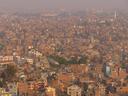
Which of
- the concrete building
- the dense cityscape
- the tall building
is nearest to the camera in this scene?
the concrete building

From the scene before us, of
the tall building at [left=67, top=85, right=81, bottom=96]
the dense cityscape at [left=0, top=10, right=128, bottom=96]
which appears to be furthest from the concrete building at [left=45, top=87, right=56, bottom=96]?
the tall building at [left=67, top=85, right=81, bottom=96]

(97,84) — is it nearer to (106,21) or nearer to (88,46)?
(88,46)

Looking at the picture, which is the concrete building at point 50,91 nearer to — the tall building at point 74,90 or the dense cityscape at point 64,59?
the dense cityscape at point 64,59

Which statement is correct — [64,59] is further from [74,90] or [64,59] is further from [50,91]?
[50,91]

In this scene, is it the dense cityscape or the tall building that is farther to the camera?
the dense cityscape

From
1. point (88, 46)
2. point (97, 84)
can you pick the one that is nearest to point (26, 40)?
point (88, 46)

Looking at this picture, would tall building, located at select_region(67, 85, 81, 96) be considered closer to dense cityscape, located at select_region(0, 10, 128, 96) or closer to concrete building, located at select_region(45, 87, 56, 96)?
dense cityscape, located at select_region(0, 10, 128, 96)

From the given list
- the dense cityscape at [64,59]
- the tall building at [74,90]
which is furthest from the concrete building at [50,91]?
the tall building at [74,90]

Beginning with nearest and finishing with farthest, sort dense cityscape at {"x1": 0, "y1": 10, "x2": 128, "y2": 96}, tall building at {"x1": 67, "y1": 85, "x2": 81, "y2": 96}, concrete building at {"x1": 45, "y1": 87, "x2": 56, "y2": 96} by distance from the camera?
concrete building at {"x1": 45, "y1": 87, "x2": 56, "y2": 96} → tall building at {"x1": 67, "y1": 85, "x2": 81, "y2": 96} → dense cityscape at {"x1": 0, "y1": 10, "x2": 128, "y2": 96}
